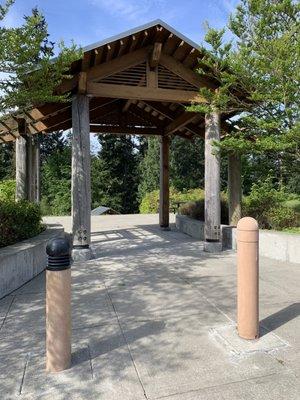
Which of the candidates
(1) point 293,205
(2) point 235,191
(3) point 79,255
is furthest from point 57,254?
(1) point 293,205

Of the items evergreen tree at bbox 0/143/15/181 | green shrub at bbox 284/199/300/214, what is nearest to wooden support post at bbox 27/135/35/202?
green shrub at bbox 284/199/300/214

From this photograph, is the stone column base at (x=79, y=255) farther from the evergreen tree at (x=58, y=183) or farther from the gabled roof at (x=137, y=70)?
the evergreen tree at (x=58, y=183)

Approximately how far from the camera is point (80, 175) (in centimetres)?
745

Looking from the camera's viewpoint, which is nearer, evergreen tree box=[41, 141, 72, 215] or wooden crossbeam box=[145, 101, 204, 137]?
wooden crossbeam box=[145, 101, 204, 137]

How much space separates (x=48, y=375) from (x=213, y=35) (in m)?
6.90

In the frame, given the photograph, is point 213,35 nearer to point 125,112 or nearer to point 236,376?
point 125,112

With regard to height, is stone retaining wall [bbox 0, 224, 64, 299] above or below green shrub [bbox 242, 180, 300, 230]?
below

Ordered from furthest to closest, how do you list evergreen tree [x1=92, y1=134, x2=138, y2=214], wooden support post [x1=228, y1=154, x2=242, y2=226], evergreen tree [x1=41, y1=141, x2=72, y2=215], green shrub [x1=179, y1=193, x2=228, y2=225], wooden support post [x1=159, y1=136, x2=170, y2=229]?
evergreen tree [x1=92, y1=134, x2=138, y2=214] → evergreen tree [x1=41, y1=141, x2=72, y2=215] → wooden support post [x1=159, y1=136, x2=170, y2=229] → green shrub [x1=179, y1=193, x2=228, y2=225] → wooden support post [x1=228, y1=154, x2=242, y2=226]

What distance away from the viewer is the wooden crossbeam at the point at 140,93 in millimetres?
7539

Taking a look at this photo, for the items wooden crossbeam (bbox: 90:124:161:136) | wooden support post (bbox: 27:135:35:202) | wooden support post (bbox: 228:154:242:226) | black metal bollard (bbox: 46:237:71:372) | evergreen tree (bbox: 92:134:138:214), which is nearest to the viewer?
black metal bollard (bbox: 46:237:71:372)

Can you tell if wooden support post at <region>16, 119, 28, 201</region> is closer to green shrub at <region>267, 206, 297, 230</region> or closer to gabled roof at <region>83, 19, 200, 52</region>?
gabled roof at <region>83, 19, 200, 52</region>

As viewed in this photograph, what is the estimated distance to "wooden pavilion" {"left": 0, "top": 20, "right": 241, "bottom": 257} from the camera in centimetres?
744

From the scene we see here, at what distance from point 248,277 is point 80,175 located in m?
4.76

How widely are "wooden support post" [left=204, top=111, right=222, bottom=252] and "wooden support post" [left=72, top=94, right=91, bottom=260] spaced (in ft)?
9.08
